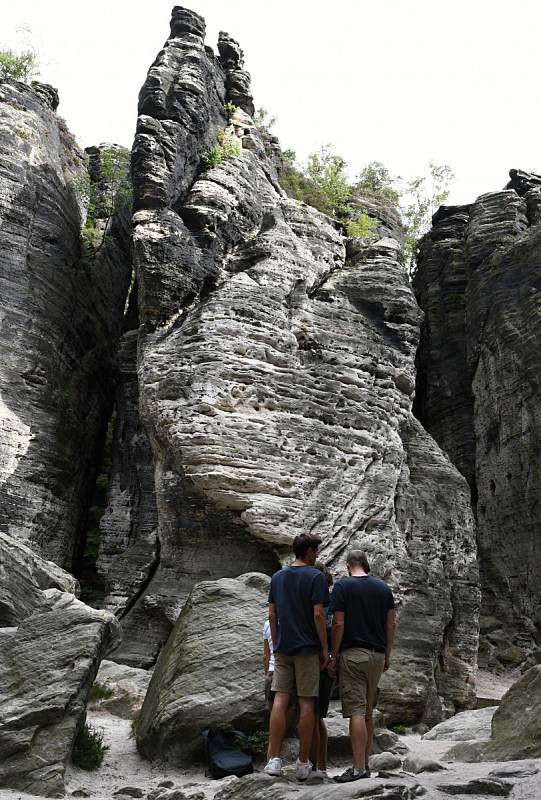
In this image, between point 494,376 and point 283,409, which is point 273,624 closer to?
point 283,409

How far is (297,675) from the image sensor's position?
6684 mm

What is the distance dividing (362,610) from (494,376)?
15518mm

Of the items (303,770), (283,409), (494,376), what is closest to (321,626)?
(303,770)

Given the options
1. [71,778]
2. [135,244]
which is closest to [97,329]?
[135,244]

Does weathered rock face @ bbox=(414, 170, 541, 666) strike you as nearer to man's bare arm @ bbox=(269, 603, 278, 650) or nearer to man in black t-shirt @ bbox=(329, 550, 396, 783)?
man in black t-shirt @ bbox=(329, 550, 396, 783)

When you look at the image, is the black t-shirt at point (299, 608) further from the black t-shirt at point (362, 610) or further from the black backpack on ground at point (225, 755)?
the black backpack on ground at point (225, 755)

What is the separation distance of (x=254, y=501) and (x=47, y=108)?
14297 mm

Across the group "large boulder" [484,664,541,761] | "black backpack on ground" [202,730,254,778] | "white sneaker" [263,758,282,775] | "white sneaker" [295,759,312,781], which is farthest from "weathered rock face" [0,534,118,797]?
"large boulder" [484,664,541,761]

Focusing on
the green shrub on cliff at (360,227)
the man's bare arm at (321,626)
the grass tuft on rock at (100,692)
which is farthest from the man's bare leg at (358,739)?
the green shrub on cliff at (360,227)

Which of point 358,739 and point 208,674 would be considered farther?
point 208,674

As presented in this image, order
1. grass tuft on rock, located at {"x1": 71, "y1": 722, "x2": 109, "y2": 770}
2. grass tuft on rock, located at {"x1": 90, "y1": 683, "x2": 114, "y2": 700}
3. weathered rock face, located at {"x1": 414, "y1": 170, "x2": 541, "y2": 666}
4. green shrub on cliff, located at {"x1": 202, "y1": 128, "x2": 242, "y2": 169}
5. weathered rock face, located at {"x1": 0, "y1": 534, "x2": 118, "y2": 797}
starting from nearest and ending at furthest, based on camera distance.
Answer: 1. weathered rock face, located at {"x1": 0, "y1": 534, "x2": 118, "y2": 797}
2. grass tuft on rock, located at {"x1": 71, "y1": 722, "x2": 109, "y2": 770}
3. grass tuft on rock, located at {"x1": 90, "y1": 683, "x2": 114, "y2": 700}
4. green shrub on cliff, located at {"x1": 202, "y1": 128, "x2": 242, "y2": 169}
5. weathered rock face, located at {"x1": 414, "y1": 170, "x2": 541, "y2": 666}

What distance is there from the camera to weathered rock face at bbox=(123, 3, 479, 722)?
42.6 ft

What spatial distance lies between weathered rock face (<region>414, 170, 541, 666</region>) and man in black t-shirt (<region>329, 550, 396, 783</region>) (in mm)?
13111

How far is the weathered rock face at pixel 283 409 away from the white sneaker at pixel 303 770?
20.2 feet
